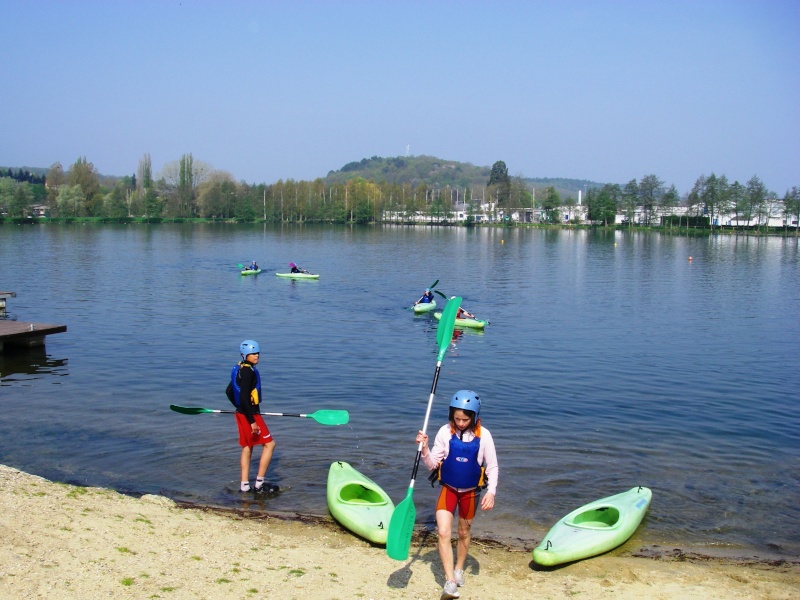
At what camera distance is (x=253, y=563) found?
7.17m

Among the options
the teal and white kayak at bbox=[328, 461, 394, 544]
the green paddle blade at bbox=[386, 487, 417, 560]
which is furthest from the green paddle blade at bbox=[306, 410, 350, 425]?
the green paddle blade at bbox=[386, 487, 417, 560]

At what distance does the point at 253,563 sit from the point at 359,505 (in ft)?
7.42

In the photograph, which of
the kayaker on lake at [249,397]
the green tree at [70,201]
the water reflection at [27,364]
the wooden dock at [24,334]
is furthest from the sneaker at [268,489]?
the green tree at [70,201]

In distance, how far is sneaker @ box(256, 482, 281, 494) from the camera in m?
10.3

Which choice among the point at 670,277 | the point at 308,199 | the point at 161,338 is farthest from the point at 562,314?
the point at 308,199

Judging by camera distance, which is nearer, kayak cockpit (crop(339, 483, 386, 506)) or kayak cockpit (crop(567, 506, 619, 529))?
kayak cockpit (crop(567, 506, 619, 529))

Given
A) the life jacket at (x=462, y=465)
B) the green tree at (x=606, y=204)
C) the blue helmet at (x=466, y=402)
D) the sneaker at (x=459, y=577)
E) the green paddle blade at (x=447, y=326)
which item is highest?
the green tree at (x=606, y=204)

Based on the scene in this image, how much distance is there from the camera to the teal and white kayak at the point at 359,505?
341 inches

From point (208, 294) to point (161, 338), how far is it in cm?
1378

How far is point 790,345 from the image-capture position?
2430cm

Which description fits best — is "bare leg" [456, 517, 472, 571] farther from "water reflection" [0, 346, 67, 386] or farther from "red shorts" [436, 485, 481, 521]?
"water reflection" [0, 346, 67, 386]

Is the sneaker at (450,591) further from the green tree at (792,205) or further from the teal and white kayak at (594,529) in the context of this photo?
the green tree at (792,205)

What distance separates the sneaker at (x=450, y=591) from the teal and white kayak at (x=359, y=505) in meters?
1.71

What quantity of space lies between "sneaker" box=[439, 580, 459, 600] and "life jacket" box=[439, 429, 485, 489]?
2.93ft
